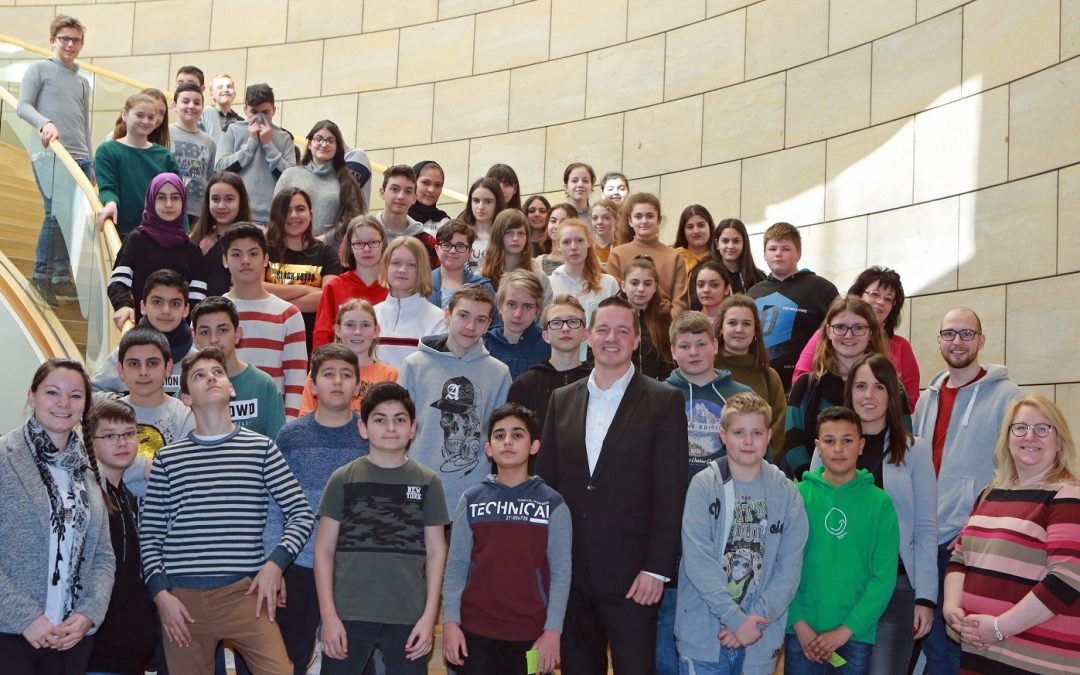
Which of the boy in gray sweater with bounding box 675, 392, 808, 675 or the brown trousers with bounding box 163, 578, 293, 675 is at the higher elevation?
the boy in gray sweater with bounding box 675, 392, 808, 675

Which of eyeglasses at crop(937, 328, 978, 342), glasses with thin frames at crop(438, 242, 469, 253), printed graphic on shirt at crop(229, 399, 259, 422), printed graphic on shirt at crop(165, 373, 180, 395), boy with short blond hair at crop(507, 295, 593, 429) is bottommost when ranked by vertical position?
printed graphic on shirt at crop(229, 399, 259, 422)

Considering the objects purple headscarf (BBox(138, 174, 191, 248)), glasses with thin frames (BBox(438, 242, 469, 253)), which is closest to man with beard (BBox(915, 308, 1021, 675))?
glasses with thin frames (BBox(438, 242, 469, 253))

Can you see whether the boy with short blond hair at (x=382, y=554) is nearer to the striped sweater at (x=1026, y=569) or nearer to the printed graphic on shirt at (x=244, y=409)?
the printed graphic on shirt at (x=244, y=409)

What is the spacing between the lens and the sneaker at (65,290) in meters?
7.38

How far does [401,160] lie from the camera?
13172 millimetres

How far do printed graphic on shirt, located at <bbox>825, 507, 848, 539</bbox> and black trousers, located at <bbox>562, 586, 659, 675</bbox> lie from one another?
2.63 ft

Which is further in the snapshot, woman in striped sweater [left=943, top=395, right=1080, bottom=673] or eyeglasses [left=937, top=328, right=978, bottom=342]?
eyeglasses [left=937, top=328, right=978, bottom=342]

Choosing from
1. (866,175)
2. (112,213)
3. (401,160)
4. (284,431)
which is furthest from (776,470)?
(401,160)

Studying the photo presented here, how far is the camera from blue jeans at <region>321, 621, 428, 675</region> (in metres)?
4.43

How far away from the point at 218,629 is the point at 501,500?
1.17 m

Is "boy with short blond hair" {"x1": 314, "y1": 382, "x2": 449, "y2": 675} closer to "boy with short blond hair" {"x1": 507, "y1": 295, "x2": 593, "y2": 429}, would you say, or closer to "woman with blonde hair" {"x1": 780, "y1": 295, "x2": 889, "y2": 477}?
"boy with short blond hair" {"x1": 507, "y1": 295, "x2": 593, "y2": 429}

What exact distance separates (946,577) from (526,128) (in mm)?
8433

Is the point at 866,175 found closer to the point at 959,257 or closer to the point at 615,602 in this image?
the point at 959,257

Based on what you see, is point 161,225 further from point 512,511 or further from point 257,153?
point 512,511
